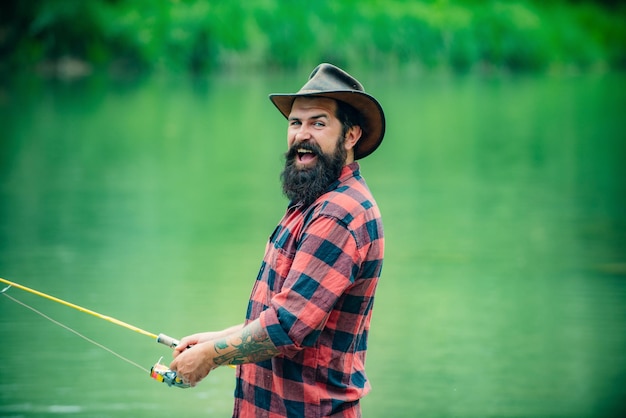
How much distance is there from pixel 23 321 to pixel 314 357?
3.87 m

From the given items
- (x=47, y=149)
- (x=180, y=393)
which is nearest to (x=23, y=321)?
(x=180, y=393)

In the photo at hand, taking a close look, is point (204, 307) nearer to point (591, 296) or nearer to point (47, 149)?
point (591, 296)

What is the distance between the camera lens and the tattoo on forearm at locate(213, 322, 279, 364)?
2.15 meters

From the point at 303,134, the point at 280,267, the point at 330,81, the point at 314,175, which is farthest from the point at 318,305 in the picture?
the point at 330,81

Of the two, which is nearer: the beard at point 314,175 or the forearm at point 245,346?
the forearm at point 245,346

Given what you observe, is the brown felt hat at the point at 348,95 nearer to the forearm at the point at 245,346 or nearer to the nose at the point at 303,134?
the nose at the point at 303,134

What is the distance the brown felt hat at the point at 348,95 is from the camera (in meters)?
2.27

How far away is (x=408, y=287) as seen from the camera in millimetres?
6840

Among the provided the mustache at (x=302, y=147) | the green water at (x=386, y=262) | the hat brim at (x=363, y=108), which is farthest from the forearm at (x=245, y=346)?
the green water at (x=386, y=262)

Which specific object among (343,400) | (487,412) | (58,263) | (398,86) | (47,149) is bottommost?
(487,412)

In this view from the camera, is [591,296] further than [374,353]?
Yes

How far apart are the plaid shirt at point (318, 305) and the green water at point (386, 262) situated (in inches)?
85.1

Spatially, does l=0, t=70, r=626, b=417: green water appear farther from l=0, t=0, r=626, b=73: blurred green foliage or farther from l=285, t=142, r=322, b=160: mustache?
l=0, t=0, r=626, b=73: blurred green foliage

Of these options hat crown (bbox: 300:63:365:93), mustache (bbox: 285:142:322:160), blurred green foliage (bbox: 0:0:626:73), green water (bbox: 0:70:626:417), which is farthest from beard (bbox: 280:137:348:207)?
blurred green foliage (bbox: 0:0:626:73)
